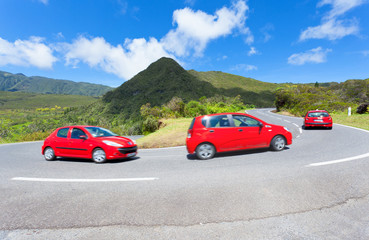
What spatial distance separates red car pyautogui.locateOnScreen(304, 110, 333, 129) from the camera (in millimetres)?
13507

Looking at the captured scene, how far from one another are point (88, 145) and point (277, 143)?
732 cm

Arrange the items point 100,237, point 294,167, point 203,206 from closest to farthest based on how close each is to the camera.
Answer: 1. point 100,237
2. point 203,206
3. point 294,167

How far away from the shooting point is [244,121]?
288 inches

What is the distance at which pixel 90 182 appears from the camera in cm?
475

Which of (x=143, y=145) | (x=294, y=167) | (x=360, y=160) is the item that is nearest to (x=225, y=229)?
(x=294, y=167)

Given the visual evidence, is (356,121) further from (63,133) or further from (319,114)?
(63,133)

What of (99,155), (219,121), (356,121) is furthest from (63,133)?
(356,121)

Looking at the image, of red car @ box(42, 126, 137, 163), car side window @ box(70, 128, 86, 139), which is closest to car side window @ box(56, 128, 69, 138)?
red car @ box(42, 126, 137, 163)

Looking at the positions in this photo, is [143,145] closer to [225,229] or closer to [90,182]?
[90,182]

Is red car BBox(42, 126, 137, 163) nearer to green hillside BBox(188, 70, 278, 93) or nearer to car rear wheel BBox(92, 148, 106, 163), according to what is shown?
car rear wheel BBox(92, 148, 106, 163)

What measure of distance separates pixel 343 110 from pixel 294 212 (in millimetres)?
34312

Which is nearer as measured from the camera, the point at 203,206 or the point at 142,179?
the point at 203,206

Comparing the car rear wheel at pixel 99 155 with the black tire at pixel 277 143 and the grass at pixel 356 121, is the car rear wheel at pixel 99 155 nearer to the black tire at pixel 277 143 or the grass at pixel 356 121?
the black tire at pixel 277 143

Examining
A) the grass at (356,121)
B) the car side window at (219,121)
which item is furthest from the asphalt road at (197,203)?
the grass at (356,121)
